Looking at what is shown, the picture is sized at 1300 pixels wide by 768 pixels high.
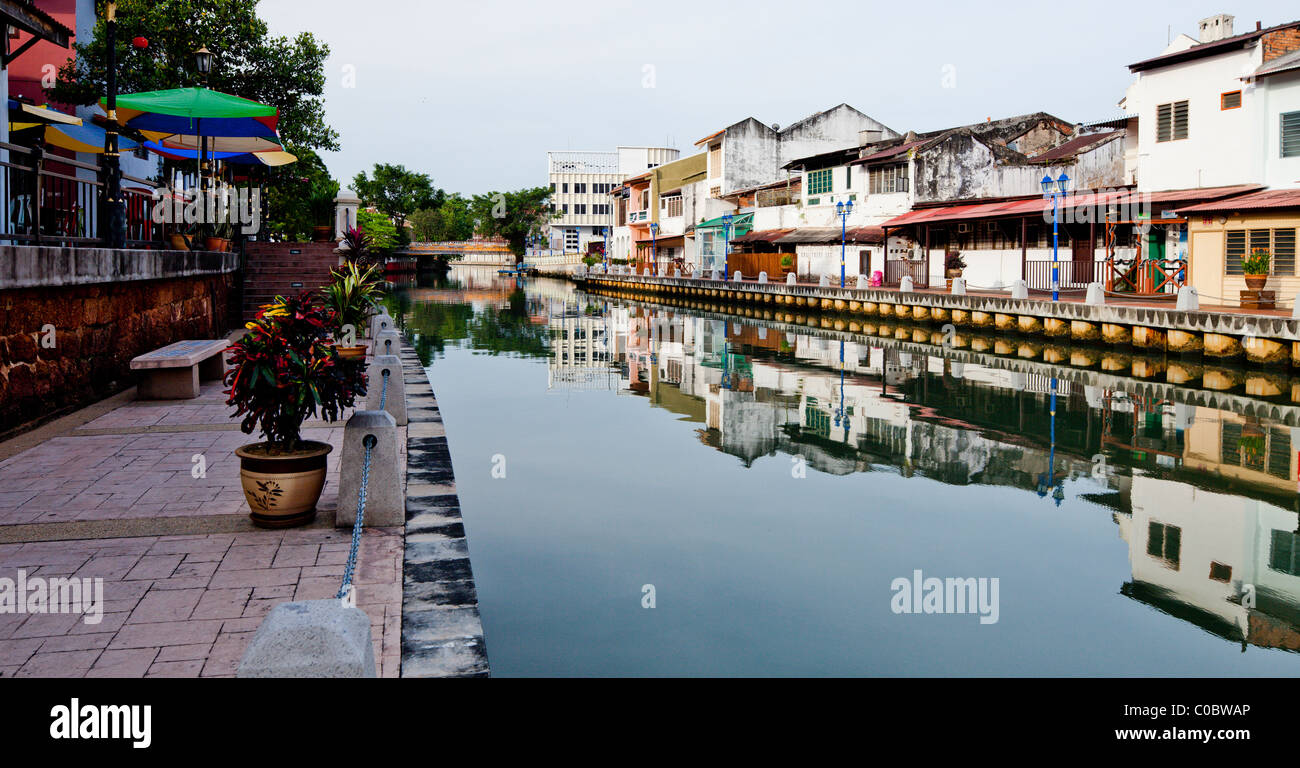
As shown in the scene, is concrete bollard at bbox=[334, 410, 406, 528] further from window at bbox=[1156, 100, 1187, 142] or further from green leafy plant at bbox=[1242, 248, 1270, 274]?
window at bbox=[1156, 100, 1187, 142]

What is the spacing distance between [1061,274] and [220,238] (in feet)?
83.3

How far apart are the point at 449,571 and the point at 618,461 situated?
248 inches

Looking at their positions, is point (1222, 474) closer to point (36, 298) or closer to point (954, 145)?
point (36, 298)

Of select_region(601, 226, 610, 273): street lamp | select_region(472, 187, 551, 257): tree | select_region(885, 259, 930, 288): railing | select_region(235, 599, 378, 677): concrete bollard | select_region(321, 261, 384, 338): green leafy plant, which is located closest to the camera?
select_region(235, 599, 378, 677): concrete bollard

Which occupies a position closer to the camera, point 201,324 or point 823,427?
point 823,427

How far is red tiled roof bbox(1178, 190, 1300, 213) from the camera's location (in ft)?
74.4

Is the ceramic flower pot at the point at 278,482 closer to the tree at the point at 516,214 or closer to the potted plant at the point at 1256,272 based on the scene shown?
the potted plant at the point at 1256,272

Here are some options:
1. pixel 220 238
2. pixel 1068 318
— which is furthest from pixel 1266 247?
pixel 220 238

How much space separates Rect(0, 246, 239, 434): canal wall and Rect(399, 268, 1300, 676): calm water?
4224 mm

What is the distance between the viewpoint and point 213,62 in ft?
86.1

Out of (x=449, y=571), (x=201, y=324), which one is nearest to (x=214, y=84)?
(x=201, y=324)

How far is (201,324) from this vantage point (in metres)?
16.9

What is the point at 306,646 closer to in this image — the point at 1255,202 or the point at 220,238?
the point at 220,238

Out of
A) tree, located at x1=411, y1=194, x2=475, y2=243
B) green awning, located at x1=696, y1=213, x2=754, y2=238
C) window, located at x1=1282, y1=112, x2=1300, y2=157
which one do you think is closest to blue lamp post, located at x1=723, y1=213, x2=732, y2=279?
green awning, located at x1=696, y1=213, x2=754, y2=238
